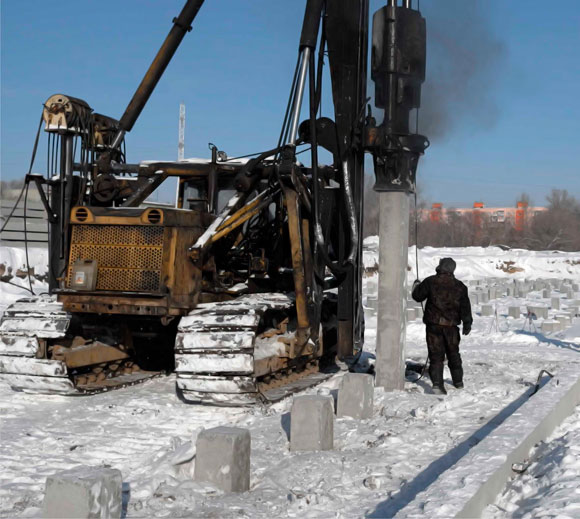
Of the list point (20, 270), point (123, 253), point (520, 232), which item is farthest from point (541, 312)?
point (520, 232)

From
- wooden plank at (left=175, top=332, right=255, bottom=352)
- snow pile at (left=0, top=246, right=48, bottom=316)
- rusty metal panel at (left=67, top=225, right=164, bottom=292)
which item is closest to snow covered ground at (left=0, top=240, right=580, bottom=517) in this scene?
wooden plank at (left=175, top=332, right=255, bottom=352)

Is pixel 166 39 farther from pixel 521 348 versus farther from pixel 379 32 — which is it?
pixel 521 348

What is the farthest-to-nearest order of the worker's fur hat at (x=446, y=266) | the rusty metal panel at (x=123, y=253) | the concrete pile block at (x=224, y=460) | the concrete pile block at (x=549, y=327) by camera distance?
the concrete pile block at (x=549, y=327) < the worker's fur hat at (x=446, y=266) < the rusty metal panel at (x=123, y=253) < the concrete pile block at (x=224, y=460)

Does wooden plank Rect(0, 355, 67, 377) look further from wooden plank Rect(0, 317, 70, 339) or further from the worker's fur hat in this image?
the worker's fur hat

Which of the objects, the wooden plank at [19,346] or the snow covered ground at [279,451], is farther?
the wooden plank at [19,346]

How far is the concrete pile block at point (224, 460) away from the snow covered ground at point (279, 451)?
9 cm

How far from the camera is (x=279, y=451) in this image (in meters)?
6.52

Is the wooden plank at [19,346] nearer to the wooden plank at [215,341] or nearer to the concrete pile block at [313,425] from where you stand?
the wooden plank at [215,341]

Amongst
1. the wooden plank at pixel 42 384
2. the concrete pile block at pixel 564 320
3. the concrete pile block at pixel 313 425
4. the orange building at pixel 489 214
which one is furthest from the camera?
the orange building at pixel 489 214

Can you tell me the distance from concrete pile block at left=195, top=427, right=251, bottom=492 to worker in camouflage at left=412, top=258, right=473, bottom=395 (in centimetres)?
398

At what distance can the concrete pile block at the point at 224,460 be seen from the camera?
5387mm

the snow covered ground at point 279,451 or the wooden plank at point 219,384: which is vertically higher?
the wooden plank at point 219,384

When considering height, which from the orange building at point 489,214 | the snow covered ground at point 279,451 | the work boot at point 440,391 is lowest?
the snow covered ground at point 279,451

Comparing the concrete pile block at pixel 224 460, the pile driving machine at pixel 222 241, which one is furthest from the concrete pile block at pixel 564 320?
the concrete pile block at pixel 224 460
